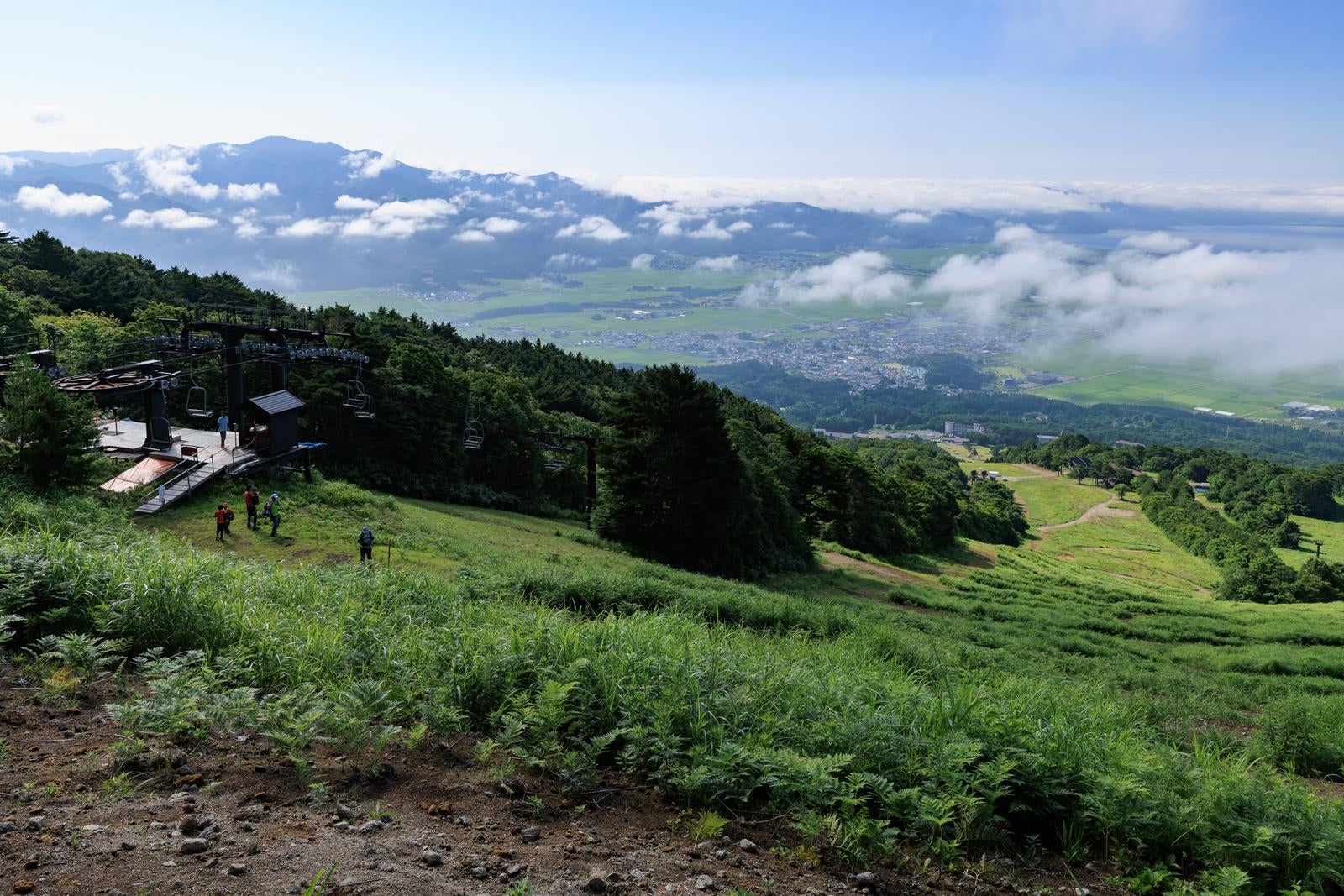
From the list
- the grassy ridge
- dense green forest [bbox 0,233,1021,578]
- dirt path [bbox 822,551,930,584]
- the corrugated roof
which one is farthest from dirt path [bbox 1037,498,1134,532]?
the grassy ridge

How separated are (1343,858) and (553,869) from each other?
5378mm

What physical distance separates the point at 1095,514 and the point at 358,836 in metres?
117


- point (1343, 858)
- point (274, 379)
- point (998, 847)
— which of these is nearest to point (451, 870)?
point (998, 847)

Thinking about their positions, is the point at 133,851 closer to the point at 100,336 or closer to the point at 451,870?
the point at 451,870

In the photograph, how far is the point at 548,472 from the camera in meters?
53.2

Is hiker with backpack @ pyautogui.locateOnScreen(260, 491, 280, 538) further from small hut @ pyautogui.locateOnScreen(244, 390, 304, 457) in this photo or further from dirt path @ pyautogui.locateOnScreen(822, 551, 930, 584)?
dirt path @ pyautogui.locateOnScreen(822, 551, 930, 584)

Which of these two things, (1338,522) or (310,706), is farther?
(1338,522)

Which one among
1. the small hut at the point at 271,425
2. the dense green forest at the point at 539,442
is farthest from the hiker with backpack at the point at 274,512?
the dense green forest at the point at 539,442

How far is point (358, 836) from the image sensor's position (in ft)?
15.7

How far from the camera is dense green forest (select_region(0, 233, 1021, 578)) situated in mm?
32281

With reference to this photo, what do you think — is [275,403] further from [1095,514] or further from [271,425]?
[1095,514]

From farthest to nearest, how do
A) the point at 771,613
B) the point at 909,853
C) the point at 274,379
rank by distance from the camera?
the point at 274,379, the point at 771,613, the point at 909,853

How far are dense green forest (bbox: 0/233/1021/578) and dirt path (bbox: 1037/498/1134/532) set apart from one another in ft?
101

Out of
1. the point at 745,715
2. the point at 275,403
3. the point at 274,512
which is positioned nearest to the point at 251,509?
the point at 274,512
